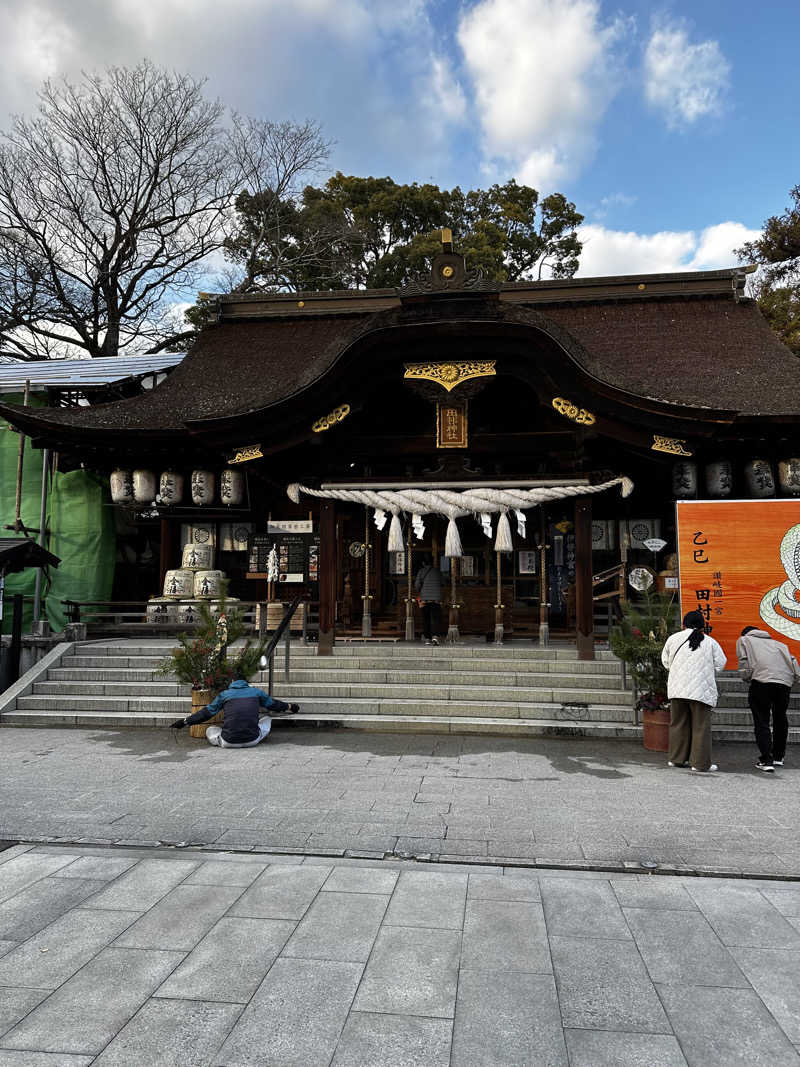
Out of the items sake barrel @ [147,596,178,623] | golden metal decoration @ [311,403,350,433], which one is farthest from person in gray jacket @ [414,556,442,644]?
sake barrel @ [147,596,178,623]

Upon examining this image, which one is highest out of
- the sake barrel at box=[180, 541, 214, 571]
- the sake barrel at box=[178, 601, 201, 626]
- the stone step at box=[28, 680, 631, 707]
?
the sake barrel at box=[180, 541, 214, 571]

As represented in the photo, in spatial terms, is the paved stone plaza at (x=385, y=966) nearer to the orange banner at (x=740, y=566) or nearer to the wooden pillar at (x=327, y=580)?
the orange banner at (x=740, y=566)

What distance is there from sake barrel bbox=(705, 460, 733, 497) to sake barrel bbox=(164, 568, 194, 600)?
9983 mm

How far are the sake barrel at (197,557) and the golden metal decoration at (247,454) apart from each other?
3.34 metres

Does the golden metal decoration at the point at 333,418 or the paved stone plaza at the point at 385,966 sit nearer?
the paved stone plaza at the point at 385,966

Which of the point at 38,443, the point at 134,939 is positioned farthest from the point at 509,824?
the point at 38,443

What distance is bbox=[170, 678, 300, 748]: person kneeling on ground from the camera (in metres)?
7.97

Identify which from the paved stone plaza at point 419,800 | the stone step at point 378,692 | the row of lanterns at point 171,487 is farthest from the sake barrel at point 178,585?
the paved stone plaza at point 419,800

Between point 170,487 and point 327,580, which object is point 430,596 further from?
point 170,487

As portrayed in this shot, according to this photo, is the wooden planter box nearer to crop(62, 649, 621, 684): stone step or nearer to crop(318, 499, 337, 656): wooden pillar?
crop(62, 649, 621, 684): stone step

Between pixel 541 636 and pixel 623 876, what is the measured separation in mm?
7139

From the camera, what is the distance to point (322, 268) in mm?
26531

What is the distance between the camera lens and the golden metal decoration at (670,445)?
34.2 feet

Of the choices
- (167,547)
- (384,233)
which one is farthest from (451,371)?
(384,233)
